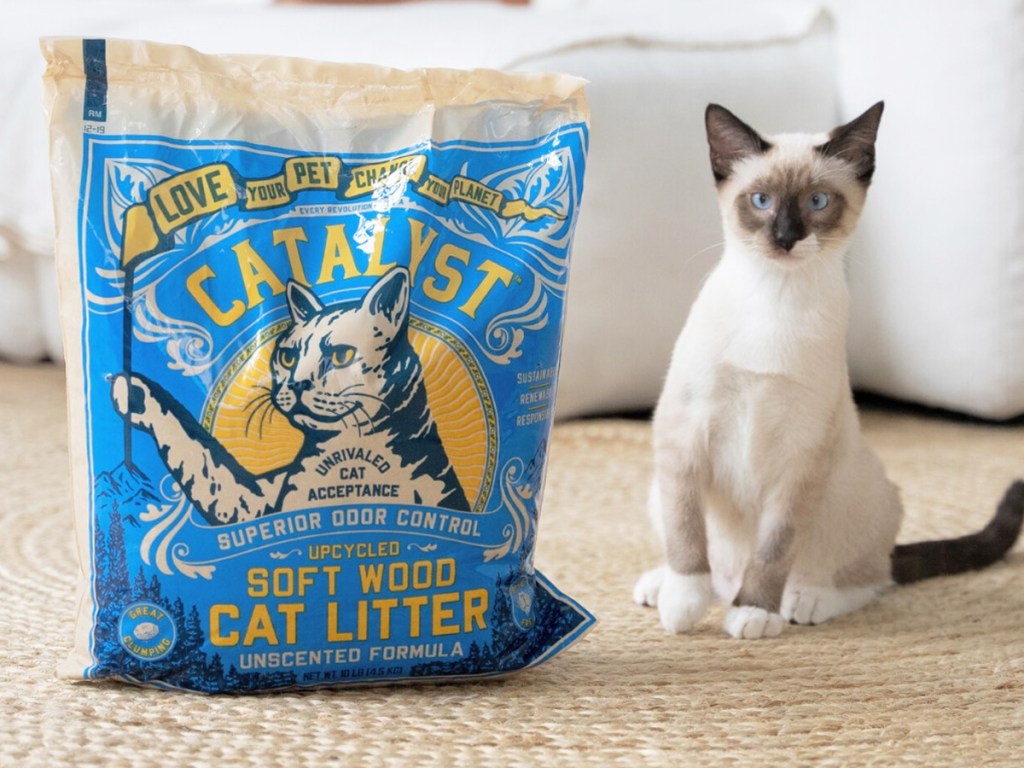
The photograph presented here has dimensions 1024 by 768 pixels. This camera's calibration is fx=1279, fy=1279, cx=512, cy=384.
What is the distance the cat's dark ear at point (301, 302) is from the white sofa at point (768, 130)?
2.89 feet

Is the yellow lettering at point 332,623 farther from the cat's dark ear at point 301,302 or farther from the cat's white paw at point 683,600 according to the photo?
the cat's white paw at point 683,600

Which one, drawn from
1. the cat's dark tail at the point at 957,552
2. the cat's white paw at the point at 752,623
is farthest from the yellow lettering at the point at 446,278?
the cat's dark tail at the point at 957,552

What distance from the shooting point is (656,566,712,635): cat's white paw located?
3.90 ft

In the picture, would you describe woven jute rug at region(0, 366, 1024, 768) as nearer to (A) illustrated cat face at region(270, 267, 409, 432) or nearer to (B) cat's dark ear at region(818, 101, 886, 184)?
(A) illustrated cat face at region(270, 267, 409, 432)

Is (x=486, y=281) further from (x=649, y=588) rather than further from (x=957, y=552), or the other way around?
(x=957, y=552)

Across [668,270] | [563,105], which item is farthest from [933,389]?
[563,105]

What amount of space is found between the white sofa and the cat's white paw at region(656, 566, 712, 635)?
69 centimetres

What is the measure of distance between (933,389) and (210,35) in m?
1.32

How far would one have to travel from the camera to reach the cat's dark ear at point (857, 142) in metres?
1.21

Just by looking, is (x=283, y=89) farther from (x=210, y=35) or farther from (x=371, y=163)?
(x=210, y=35)

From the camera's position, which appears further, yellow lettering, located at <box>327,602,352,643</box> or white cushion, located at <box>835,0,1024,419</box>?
white cushion, located at <box>835,0,1024,419</box>

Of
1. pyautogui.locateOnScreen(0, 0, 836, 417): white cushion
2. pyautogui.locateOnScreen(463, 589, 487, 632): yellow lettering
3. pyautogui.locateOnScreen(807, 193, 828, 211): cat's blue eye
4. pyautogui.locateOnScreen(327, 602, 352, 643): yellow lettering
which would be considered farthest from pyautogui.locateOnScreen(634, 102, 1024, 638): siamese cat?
pyautogui.locateOnScreen(0, 0, 836, 417): white cushion

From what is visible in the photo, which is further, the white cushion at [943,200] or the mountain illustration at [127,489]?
the white cushion at [943,200]

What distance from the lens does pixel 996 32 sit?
184cm
